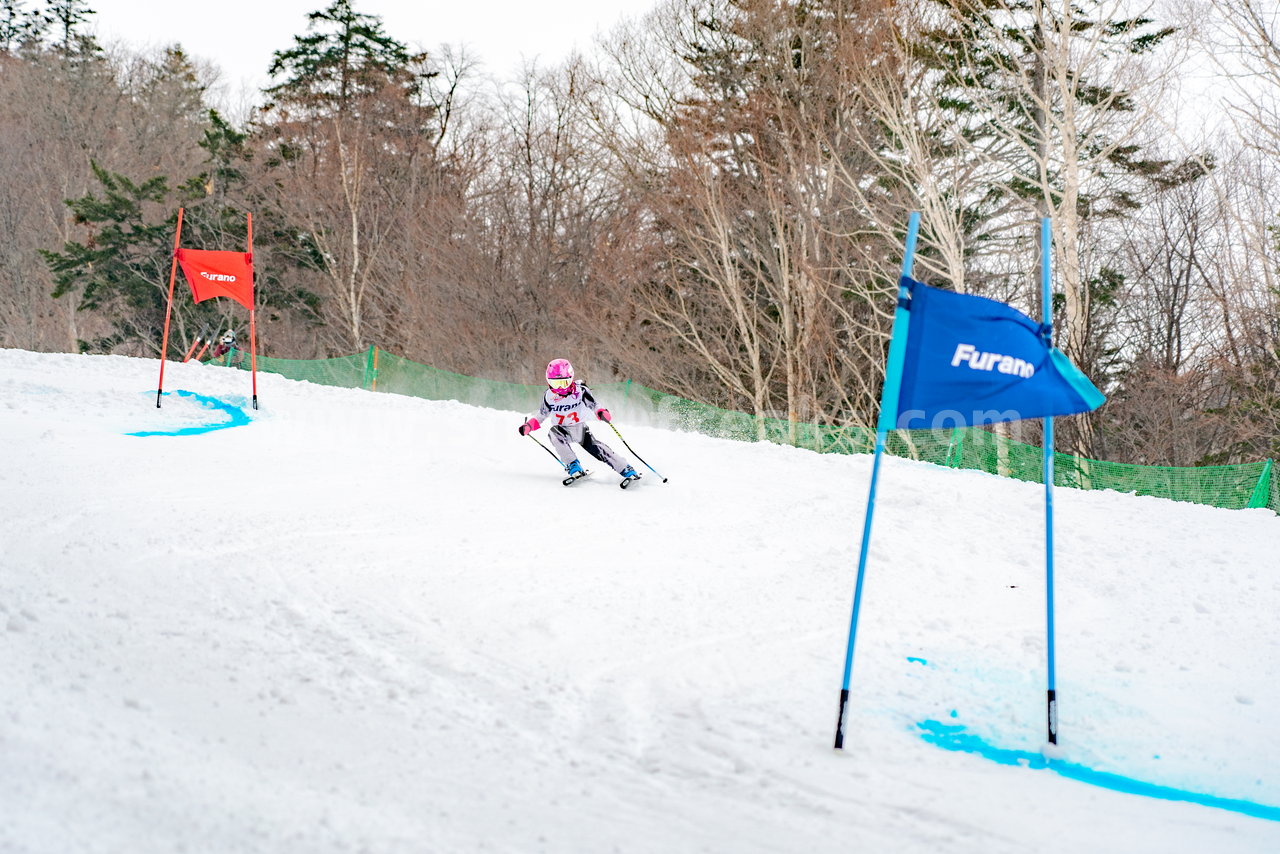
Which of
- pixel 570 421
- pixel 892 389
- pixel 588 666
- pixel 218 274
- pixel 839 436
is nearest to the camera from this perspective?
pixel 892 389

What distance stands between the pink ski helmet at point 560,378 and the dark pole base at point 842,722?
6518 millimetres

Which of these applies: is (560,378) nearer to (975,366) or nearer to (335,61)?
(975,366)

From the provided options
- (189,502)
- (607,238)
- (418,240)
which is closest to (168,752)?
(189,502)

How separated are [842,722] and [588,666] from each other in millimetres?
1506

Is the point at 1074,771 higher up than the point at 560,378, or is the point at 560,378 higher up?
the point at 560,378

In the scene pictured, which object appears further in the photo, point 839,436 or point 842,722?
point 839,436

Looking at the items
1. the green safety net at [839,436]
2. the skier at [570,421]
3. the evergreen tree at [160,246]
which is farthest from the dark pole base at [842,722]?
the evergreen tree at [160,246]

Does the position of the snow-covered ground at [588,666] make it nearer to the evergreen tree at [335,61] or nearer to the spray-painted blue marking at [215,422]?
the spray-painted blue marking at [215,422]

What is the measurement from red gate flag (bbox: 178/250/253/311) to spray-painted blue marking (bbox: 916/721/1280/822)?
37.2 ft

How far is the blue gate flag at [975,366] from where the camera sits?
4121 mm

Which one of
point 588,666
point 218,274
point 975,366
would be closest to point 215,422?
point 218,274

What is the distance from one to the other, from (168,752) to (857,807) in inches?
105

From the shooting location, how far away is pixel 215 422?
41.5 ft

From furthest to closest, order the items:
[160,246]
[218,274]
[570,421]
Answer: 1. [160,246]
2. [218,274]
3. [570,421]
